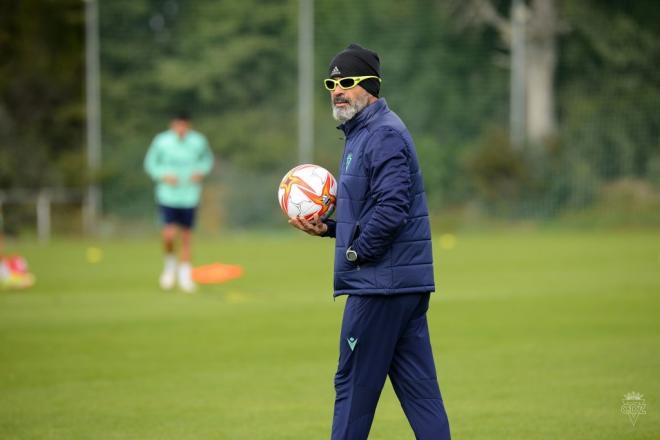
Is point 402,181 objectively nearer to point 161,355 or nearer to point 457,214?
point 161,355

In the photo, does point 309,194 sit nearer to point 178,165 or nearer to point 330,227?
point 330,227

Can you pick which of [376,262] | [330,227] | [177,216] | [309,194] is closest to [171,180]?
[177,216]

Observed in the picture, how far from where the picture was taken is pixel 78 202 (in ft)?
93.2

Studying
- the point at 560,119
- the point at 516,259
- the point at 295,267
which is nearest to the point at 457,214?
the point at 560,119

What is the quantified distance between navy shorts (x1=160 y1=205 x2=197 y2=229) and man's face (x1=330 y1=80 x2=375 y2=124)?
34.6 ft

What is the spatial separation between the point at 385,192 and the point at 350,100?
1.91ft

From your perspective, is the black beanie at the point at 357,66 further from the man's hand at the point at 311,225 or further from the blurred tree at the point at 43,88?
the blurred tree at the point at 43,88

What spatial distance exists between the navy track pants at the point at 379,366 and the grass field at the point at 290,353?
5.50 ft

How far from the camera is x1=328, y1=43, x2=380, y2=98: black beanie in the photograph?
19.2ft

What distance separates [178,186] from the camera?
641 inches

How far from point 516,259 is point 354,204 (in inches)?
588

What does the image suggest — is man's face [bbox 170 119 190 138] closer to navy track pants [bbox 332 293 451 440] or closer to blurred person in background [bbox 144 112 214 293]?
blurred person in background [bbox 144 112 214 293]

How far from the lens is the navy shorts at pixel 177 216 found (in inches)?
639

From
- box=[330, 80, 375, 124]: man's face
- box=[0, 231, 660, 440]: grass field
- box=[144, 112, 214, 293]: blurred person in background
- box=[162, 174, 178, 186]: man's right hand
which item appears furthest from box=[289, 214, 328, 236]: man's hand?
box=[162, 174, 178, 186]: man's right hand
